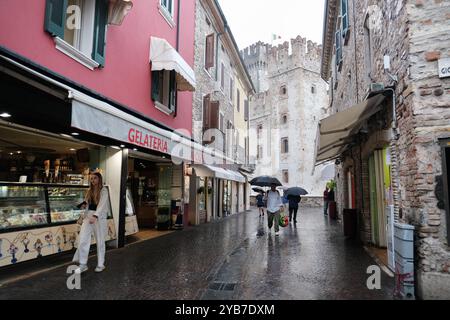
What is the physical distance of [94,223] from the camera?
5.69 metres

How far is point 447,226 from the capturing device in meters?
4.38

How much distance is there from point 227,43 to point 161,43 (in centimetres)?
931

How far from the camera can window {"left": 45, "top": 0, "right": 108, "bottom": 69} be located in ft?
21.3

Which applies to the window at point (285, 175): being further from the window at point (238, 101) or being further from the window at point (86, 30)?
the window at point (86, 30)

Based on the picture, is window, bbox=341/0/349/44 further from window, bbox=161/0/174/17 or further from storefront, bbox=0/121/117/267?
storefront, bbox=0/121/117/267

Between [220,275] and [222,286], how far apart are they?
68 centimetres

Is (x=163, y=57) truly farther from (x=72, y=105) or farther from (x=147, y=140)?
(x=72, y=105)

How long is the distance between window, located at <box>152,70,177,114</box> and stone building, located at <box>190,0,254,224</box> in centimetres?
235

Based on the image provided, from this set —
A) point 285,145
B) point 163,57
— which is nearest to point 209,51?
point 163,57

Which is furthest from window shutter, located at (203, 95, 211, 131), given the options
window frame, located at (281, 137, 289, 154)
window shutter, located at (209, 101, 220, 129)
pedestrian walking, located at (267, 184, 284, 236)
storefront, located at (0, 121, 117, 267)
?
window frame, located at (281, 137, 289, 154)

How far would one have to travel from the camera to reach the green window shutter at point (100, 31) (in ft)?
23.0

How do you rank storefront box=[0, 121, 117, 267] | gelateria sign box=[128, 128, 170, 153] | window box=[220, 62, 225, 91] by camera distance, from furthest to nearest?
1. window box=[220, 62, 225, 91]
2. gelateria sign box=[128, 128, 170, 153]
3. storefront box=[0, 121, 117, 267]

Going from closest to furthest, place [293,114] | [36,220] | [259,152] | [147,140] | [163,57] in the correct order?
[36,220]
[147,140]
[163,57]
[293,114]
[259,152]
